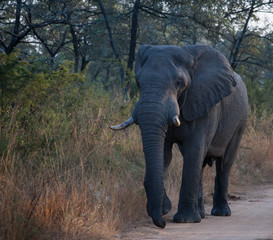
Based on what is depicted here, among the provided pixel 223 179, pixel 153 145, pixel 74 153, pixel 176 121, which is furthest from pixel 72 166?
pixel 223 179

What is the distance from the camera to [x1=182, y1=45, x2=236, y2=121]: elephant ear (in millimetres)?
6281

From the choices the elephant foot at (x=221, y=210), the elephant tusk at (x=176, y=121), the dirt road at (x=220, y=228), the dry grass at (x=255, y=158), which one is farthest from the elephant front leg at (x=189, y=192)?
the dry grass at (x=255, y=158)

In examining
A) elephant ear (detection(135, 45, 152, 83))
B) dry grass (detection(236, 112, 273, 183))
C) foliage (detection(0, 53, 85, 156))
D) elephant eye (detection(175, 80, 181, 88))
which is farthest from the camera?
dry grass (detection(236, 112, 273, 183))

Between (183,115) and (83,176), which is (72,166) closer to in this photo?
(83,176)

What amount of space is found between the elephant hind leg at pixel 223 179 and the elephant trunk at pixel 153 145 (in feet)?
6.30

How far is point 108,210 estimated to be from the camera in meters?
5.74

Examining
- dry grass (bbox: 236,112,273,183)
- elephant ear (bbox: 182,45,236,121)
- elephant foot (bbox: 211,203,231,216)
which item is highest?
elephant ear (bbox: 182,45,236,121)

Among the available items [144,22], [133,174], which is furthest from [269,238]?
[144,22]

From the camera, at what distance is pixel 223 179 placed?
7.59 m

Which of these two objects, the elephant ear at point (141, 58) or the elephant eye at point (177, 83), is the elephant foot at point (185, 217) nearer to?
the elephant eye at point (177, 83)

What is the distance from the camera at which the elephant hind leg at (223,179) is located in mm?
7188

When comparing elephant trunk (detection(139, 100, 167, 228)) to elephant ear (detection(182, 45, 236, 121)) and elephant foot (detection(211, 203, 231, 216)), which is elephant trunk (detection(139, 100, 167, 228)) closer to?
elephant ear (detection(182, 45, 236, 121))

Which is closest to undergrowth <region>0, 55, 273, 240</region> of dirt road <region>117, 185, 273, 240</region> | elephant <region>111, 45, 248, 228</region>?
dirt road <region>117, 185, 273, 240</region>

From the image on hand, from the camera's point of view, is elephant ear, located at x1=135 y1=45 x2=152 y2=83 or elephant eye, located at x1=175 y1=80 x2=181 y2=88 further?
elephant ear, located at x1=135 y1=45 x2=152 y2=83
